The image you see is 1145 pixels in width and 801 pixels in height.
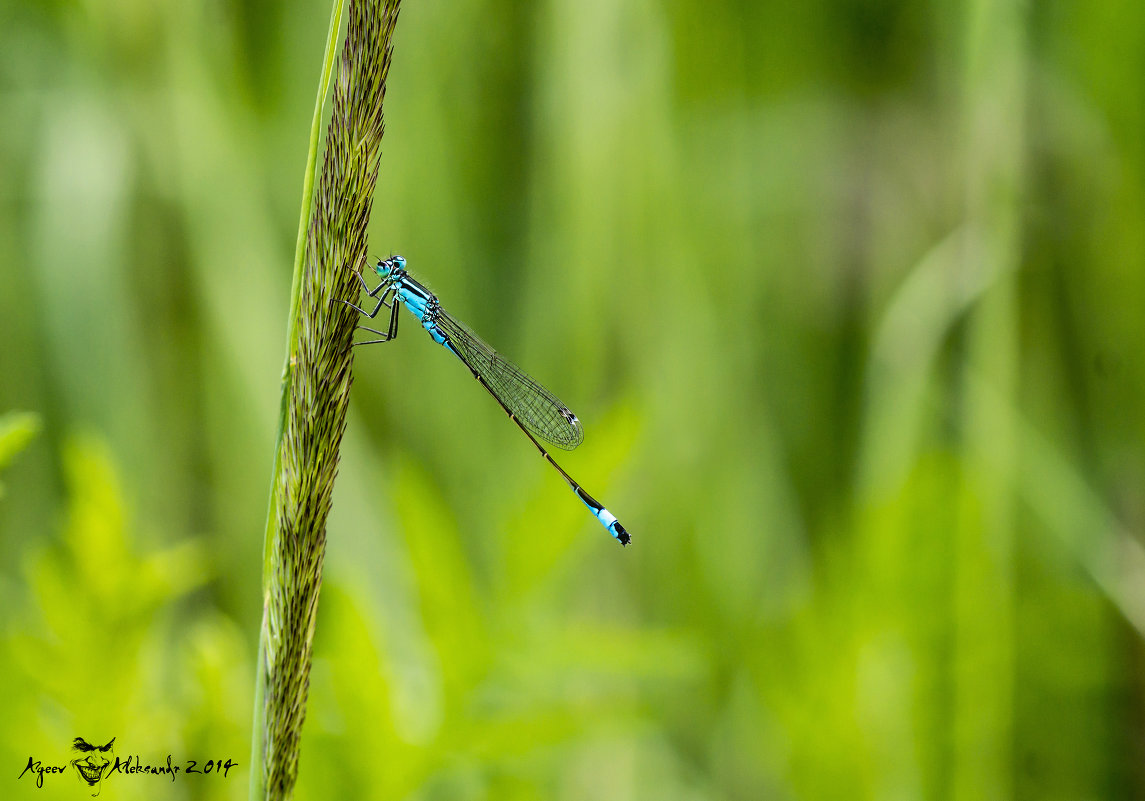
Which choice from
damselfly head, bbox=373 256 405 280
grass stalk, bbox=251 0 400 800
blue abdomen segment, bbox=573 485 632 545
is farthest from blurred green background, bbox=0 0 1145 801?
grass stalk, bbox=251 0 400 800

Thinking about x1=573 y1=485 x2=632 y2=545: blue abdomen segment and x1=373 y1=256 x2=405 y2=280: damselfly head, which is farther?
x1=373 y1=256 x2=405 y2=280: damselfly head

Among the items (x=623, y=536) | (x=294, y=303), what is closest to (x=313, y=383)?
(x=294, y=303)

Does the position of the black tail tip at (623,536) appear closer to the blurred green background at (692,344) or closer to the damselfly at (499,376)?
the blurred green background at (692,344)

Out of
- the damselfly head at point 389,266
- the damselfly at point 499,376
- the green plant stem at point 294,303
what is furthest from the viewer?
the damselfly at point 499,376

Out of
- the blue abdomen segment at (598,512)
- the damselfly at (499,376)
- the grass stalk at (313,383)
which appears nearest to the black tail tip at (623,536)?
the blue abdomen segment at (598,512)

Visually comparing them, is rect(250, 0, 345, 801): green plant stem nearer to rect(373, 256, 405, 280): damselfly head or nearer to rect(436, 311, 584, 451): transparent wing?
rect(373, 256, 405, 280): damselfly head

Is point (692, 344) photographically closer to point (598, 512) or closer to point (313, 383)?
point (598, 512)
